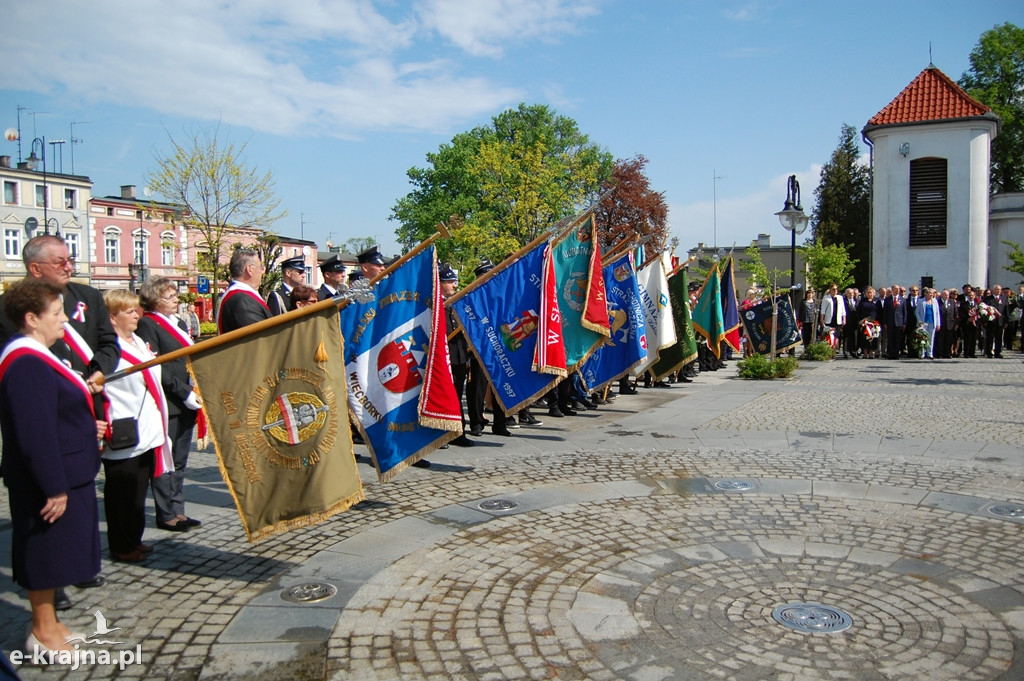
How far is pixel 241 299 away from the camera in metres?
6.17

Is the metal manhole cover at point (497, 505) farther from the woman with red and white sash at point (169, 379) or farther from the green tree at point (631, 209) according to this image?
the green tree at point (631, 209)

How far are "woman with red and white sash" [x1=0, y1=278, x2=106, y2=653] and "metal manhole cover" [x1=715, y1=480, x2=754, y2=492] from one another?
17.5 feet

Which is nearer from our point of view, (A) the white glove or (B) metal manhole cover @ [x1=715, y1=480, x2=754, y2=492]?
(A) the white glove

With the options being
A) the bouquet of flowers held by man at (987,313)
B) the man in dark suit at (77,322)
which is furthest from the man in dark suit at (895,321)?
the man in dark suit at (77,322)

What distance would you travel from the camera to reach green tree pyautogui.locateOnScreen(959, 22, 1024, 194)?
47719 millimetres

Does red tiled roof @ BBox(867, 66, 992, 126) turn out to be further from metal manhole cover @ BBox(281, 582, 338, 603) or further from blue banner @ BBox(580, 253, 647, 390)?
metal manhole cover @ BBox(281, 582, 338, 603)

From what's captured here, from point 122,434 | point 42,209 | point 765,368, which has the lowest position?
point 765,368

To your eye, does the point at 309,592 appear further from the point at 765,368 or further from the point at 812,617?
the point at 765,368

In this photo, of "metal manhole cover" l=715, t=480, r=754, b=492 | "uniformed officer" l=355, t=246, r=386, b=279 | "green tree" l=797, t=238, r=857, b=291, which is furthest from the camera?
"green tree" l=797, t=238, r=857, b=291

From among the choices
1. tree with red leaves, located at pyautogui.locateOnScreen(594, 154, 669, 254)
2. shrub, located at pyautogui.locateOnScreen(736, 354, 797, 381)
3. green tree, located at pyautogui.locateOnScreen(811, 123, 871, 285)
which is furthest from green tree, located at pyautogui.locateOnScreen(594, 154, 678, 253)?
shrub, located at pyautogui.locateOnScreen(736, 354, 797, 381)

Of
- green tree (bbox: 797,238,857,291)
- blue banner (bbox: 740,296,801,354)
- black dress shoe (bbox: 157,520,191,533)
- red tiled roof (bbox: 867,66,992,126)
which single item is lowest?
black dress shoe (bbox: 157,520,191,533)

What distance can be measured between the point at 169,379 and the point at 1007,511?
6.91 m

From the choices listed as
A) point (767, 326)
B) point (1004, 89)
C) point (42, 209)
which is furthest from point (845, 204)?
point (42, 209)

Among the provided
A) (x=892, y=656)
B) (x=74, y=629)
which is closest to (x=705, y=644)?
(x=892, y=656)
